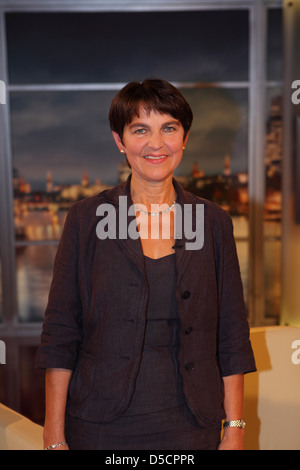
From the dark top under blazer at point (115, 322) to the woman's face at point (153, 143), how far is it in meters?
0.13

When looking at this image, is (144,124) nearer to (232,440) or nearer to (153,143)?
(153,143)

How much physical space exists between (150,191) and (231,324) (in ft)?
1.38

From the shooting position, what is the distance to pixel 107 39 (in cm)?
488

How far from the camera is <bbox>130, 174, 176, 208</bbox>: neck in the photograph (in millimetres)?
1315

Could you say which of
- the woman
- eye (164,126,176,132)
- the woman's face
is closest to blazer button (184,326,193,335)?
the woman

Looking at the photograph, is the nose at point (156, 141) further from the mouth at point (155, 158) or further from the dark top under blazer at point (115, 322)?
the dark top under blazer at point (115, 322)

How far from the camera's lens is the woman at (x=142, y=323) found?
3.93 ft

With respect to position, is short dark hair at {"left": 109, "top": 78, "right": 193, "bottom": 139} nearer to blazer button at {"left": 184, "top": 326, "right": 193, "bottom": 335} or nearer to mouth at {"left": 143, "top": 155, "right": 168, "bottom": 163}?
mouth at {"left": 143, "top": 155, "right": 168, "bottom": 163}

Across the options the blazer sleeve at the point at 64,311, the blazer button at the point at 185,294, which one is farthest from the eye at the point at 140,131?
the blazer button at the point at 185,294

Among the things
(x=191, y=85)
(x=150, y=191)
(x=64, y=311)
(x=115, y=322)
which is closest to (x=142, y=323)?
(x=115, y=322)

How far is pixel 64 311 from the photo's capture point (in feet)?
4.05

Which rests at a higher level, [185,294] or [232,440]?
[185,294]

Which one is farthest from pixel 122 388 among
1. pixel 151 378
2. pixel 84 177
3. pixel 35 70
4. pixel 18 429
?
pixel 35 70

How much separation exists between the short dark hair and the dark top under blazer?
232mm
